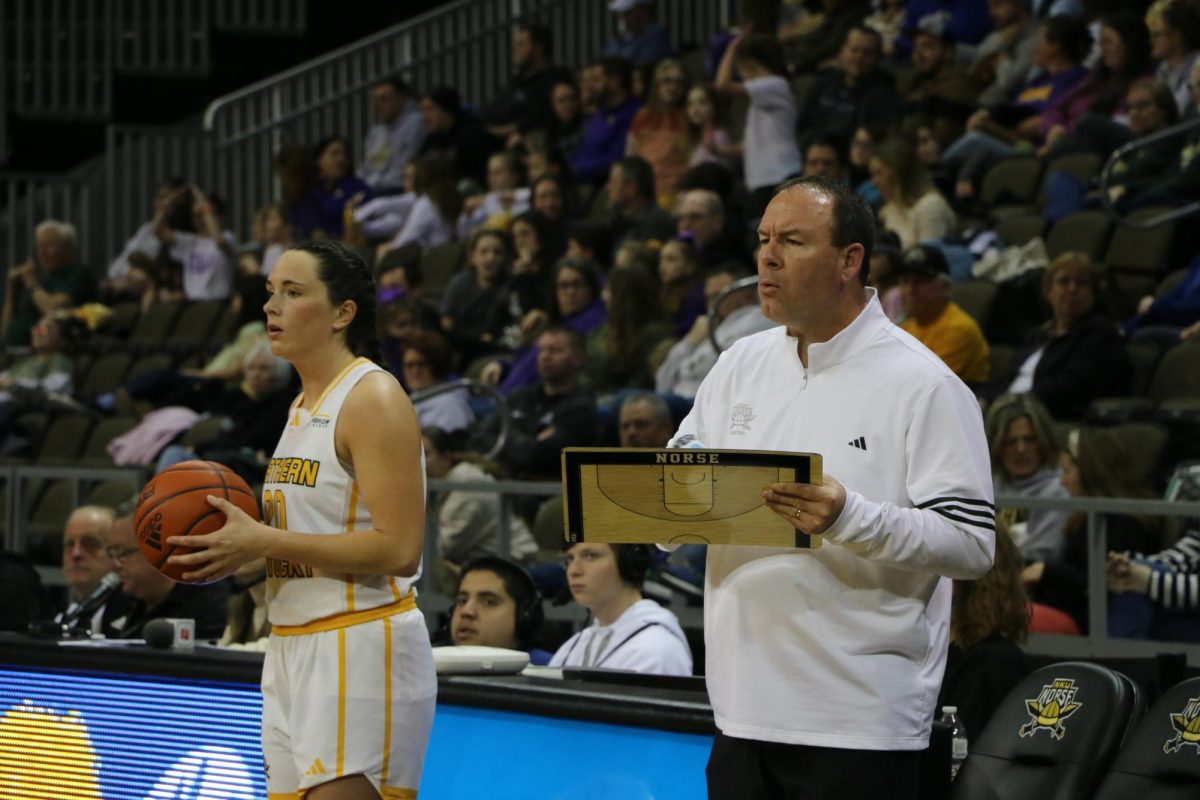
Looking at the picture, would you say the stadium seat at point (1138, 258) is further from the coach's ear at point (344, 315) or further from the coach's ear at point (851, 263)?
the coach's ear at point (344, 315)

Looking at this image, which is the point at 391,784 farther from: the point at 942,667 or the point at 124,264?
the point at 124,264

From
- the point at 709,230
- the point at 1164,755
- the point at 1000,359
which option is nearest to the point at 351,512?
the point at 1164,755

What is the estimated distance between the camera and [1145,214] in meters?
8.72

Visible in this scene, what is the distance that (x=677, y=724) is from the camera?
13.5 feet

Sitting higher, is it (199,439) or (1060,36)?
(1060,36)

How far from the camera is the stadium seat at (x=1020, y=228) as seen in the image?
361 inches

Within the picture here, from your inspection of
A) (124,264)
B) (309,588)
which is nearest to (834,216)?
(309,588)

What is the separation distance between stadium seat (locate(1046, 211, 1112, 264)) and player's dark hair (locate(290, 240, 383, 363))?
5815 millimetres

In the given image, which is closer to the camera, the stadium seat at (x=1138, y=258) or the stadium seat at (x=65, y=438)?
the stadium seat at (x=1138, y=258)

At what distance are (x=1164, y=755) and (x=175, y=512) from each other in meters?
2.03

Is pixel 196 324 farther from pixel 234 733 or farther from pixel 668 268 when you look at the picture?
pixel 234 733

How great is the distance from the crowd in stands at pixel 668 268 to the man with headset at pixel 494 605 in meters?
0.01

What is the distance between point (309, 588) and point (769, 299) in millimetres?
1066

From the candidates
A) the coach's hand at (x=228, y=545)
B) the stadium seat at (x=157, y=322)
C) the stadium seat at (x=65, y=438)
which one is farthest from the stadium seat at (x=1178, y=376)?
the stadium seat at (x=157, y=322)
